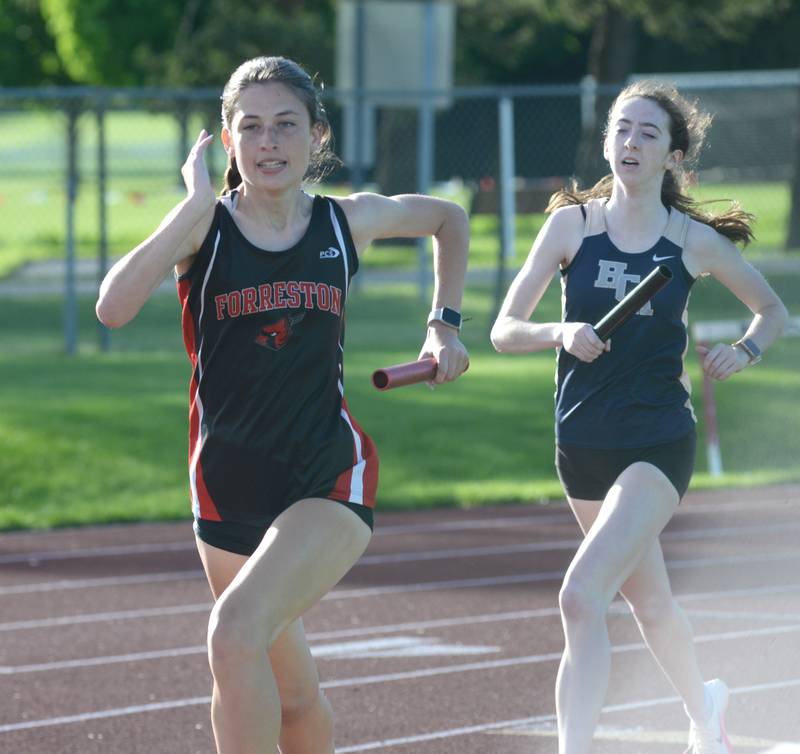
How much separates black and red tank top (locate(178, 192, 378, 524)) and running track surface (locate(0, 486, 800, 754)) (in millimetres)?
1686

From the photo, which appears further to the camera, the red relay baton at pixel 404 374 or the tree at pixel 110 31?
the tree at pixel 110 31

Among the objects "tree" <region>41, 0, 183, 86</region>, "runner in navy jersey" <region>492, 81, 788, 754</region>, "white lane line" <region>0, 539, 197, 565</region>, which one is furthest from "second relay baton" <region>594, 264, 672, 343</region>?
"tree" <region>41, 0, 183, 86</region>

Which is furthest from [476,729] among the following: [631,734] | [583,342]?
[583,342]

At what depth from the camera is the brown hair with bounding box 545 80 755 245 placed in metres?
4.75

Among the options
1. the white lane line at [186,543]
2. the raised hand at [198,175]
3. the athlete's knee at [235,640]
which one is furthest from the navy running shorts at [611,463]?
the white lane line at [186,543]

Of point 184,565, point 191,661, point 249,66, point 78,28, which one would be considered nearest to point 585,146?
point 184,565

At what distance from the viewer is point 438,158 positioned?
3456cm

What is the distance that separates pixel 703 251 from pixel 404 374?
3.82 ft

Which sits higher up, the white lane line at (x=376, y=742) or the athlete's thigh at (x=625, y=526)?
the athlete's thigh at (x=625, y=526)

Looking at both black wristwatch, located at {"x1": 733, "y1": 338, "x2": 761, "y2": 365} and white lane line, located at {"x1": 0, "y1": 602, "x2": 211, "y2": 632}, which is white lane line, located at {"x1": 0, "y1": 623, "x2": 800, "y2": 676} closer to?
white lane line, located at {"x1": 0, "y1": 602, "x2": 211, "y2": 632}

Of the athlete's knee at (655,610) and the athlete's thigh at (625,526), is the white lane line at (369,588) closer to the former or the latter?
the athlete's knee at (655,610)

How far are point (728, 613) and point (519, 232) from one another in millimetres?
22714

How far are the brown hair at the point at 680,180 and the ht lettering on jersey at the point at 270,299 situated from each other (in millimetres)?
1136

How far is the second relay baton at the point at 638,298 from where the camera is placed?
13.2 feet
